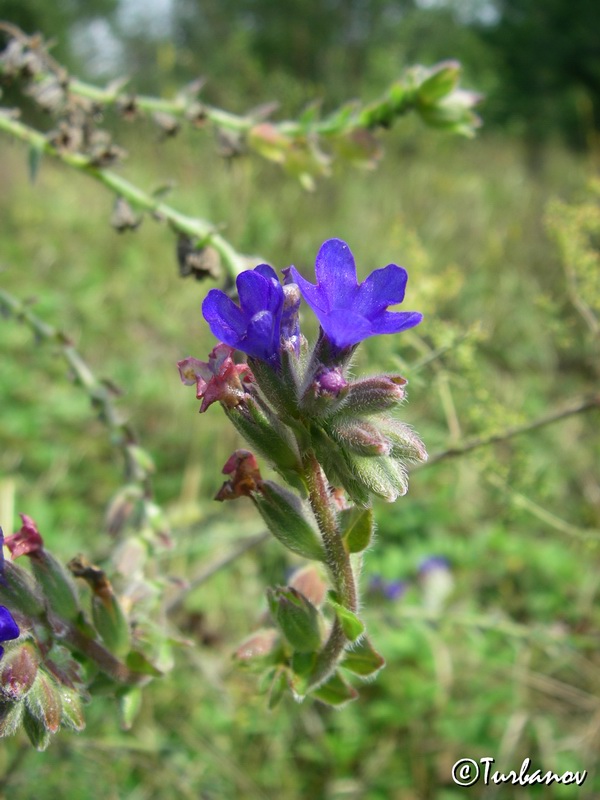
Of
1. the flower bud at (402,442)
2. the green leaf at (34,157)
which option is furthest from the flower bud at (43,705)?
the green leaf at (34,157)

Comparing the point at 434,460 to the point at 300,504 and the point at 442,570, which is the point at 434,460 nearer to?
the point at 300,504

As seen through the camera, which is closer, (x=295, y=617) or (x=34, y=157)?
(x=295, y=617)

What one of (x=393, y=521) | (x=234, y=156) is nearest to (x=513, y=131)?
(x=393, y=521)

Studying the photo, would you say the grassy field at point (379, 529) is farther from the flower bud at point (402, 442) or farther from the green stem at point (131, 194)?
the flower bud at point (402, 442)

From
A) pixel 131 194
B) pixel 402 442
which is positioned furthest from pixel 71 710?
pixel 131 194

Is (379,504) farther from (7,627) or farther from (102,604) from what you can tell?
(7,627)

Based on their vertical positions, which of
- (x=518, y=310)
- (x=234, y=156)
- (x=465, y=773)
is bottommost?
(x=465, y=773)

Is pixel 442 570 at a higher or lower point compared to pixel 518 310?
lower
